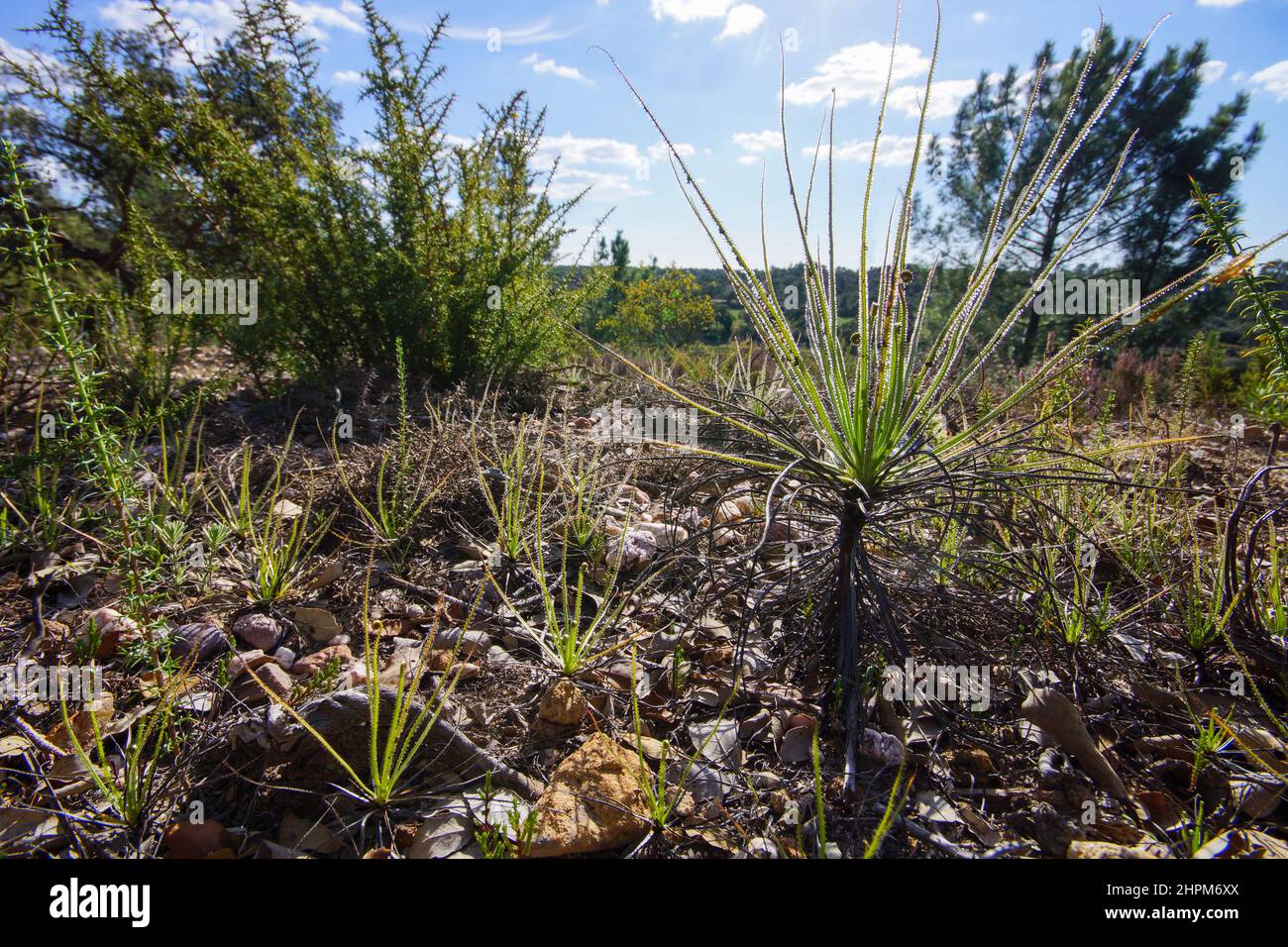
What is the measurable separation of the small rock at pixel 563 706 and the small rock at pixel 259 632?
0.83m

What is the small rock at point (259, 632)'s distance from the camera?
1803mm

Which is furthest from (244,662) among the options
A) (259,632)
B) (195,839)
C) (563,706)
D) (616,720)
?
(616,720)

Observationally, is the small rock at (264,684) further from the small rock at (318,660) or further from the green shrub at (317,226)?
the green shrub at (317,226)

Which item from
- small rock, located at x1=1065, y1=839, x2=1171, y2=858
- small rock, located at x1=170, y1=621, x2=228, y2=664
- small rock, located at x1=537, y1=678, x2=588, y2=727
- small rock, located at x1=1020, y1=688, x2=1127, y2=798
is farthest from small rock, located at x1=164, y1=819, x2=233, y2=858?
small rock, located at x1=1020, y1=688, x2=1127, y2=798

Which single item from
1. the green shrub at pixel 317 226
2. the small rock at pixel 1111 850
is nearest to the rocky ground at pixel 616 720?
the small rock at pixel 1111 850

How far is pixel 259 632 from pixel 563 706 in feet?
3.10

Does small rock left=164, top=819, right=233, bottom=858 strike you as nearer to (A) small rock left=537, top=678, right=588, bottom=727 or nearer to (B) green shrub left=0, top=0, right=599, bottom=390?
(A) small rock left=537, top=678, right=588, bottom=727

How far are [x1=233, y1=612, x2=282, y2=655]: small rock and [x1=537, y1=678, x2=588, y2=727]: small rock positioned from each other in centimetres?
83

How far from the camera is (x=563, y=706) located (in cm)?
157

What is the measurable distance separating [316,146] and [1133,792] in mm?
4449

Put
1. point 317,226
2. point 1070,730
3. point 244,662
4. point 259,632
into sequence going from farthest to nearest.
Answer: point 317,226 < point 259,632 < point 244,662 < point 1070,730

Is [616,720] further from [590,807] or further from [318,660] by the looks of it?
[318,660]

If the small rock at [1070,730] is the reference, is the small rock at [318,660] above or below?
above
